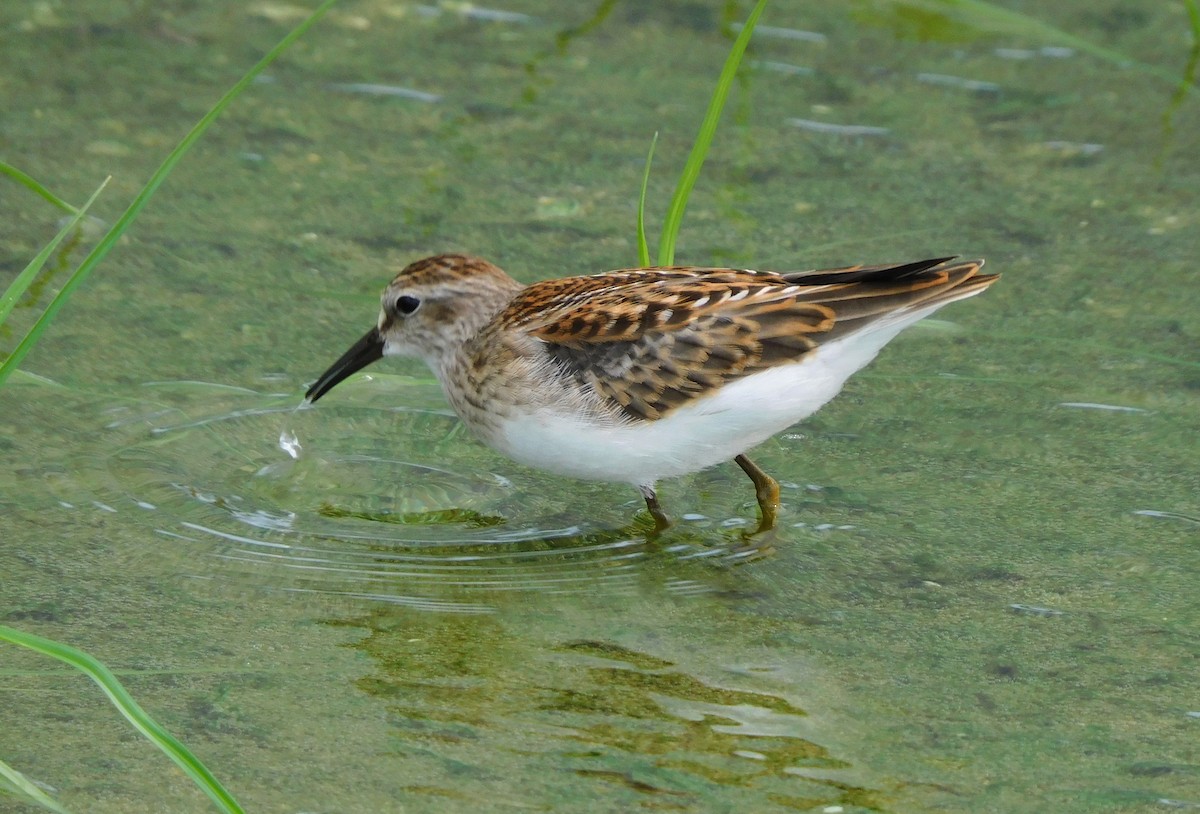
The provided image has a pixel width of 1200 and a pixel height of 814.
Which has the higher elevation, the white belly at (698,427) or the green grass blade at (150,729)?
the white belly at (698,427)

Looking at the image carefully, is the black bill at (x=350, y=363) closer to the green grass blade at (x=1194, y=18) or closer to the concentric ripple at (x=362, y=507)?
the concentric ripple at (x=362, y=507)

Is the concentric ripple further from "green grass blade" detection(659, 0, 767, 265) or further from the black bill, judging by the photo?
"green grass blade" detection(659, 0, 767, 265)

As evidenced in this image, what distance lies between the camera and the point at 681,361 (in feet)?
17.8

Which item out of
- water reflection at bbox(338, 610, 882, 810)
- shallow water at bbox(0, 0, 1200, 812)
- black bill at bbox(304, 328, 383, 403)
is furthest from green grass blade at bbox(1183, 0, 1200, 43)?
water reflection at bbox(338, 610, 882, 810)

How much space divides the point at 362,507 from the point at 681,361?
4.08ft

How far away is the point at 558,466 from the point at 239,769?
170 centimetres

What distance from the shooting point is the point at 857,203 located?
8008 mm

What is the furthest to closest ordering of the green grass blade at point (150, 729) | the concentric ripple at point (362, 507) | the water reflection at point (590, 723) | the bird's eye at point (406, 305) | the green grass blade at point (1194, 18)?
the green grass blade at point (1194, 18)
the bird's eye at point (406, 305)
the concentric ripple at point (362, 507)
the water reflection at point (590, 723)
the green grass blade at point (150, 729)

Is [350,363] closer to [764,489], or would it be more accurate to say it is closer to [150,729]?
[764,489]

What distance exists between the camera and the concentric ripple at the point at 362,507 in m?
5.31

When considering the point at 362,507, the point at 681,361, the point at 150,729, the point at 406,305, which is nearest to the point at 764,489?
the point at 681,361

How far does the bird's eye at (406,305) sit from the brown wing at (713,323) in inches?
26.9

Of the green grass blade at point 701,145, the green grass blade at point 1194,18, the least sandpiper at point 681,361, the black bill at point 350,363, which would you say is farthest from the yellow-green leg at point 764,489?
the green grass blade at point 1194,18

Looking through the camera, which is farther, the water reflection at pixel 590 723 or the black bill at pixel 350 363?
the black bill at pixel 350 363
